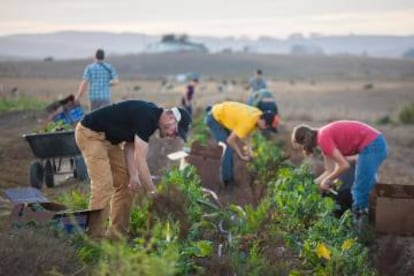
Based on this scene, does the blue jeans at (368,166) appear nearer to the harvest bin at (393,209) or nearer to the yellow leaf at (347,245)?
the harvest bin at (393,209)

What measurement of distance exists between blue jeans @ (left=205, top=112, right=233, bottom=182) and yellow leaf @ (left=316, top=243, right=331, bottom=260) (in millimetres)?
3945

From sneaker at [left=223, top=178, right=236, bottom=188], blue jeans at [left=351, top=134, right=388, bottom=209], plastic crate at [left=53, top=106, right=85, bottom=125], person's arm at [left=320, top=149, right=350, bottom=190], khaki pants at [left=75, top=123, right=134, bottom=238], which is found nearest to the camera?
khaki pants at [left=75, top=123, right=134, bottom=238]

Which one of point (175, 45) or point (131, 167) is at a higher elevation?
point (131, 167)

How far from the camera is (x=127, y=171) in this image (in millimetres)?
6633

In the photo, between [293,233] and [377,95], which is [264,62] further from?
[293,233]

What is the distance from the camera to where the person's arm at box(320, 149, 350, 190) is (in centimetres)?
764

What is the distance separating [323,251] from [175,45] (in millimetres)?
115396

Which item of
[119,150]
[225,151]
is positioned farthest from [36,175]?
[119,150]

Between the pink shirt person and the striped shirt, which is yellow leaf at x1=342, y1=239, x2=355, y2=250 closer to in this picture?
the pink shirt person

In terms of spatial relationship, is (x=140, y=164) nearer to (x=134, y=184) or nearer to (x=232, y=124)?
(x=134, y=184)

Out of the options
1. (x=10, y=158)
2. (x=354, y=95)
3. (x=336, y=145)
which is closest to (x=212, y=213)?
(x=336, y=145)

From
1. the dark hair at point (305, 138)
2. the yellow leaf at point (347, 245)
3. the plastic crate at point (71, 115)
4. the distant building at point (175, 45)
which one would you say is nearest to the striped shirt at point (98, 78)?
the plastic crate at point (71, 115)

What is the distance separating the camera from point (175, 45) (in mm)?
120000

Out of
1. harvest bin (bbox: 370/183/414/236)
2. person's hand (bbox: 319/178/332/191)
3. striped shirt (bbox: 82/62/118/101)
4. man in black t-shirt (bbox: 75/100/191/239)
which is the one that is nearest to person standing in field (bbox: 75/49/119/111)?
striped shirt (bbox: 82/62/118/101)
